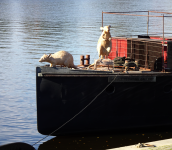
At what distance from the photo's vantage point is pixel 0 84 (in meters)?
23.3

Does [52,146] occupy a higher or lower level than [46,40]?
lower

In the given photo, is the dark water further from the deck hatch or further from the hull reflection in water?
the deck hatch

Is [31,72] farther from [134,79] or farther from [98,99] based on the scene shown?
[134,79]

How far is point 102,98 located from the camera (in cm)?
1420

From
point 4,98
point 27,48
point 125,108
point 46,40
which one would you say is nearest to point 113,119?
point 125,108

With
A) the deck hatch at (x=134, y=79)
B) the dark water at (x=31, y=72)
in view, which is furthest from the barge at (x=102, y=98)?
the dark water at (x=31, y=72)

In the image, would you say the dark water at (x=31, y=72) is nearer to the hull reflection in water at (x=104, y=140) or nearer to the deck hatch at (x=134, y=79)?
the hull reflection in water at (x=104, y=140)

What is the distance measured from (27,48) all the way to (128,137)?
80.6 feet

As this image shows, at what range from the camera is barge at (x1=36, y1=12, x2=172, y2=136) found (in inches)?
542

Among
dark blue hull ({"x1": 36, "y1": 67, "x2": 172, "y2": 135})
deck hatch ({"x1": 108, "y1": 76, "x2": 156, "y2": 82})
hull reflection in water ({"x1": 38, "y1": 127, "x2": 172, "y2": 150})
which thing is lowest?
hull reflection in water ({"x1": 38, "y1": 127, "x2": 172, "y2": 150})

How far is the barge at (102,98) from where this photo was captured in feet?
45.1

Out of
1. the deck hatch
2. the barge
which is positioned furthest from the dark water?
the deck hatch

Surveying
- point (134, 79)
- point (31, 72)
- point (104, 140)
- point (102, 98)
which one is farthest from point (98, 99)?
point (31, 72)

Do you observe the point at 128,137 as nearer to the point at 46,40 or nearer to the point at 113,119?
the point at 113,119
